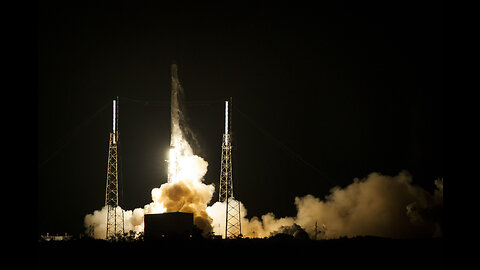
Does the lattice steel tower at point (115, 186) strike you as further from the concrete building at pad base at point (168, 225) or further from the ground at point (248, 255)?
the ground at point (248, 255)

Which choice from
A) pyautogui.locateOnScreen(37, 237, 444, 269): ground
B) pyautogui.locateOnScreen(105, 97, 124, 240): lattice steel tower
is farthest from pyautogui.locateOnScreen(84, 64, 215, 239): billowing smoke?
pyautogui.locateOnScreen(37, 237, 444, 269): ground

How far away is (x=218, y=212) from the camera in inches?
2702

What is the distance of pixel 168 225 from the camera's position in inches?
2077

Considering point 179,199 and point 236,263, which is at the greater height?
point 179,199

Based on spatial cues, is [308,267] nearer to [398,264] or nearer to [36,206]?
[398,264]

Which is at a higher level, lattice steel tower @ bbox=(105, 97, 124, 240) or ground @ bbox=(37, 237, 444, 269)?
lattice steel tower @ bbox=(105, 97, 124, 240)

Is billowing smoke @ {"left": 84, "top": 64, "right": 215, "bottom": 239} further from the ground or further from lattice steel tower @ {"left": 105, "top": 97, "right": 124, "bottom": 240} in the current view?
the ground

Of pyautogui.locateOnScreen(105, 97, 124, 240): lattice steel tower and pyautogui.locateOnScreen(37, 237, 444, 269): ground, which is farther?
pyautogui.locateOnScreen(105, 97, 124, 240): lattice steel tower

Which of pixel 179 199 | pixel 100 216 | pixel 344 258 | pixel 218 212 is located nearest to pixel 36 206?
pixel 344 258

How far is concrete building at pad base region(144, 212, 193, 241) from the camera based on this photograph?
172 ft

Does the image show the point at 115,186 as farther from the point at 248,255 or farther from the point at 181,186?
the point at 248,255

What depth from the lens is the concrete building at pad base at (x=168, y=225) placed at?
5228 cm

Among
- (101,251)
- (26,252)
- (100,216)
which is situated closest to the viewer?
(26,252)

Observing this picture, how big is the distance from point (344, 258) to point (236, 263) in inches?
259
